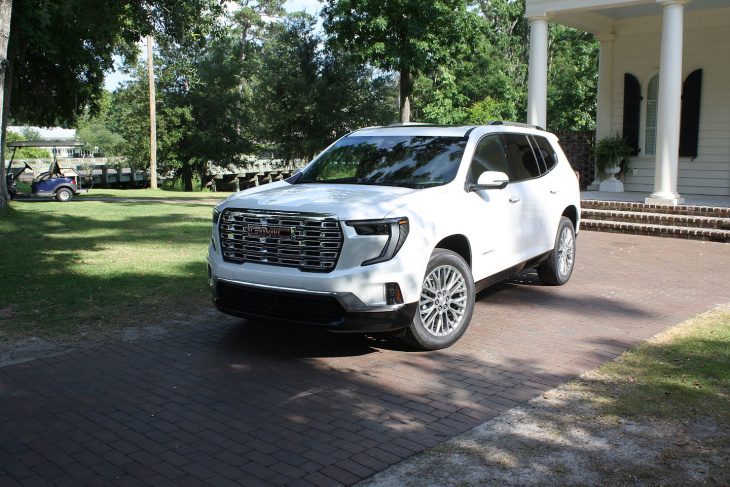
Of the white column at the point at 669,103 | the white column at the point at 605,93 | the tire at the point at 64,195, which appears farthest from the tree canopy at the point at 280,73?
the white column at the point at 669,103

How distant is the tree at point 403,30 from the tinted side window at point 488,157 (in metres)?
18.9

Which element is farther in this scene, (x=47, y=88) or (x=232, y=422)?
(x=47, y=88)

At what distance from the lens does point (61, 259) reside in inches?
395

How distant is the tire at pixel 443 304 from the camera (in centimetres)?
579

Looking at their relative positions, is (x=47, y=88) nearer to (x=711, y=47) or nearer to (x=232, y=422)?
(x=711, y=47)

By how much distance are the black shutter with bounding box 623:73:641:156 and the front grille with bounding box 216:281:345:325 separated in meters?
14.9

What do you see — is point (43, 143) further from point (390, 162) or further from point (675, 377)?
point (675, 377)

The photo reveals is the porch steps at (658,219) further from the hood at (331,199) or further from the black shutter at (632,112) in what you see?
the hood at (331,199)

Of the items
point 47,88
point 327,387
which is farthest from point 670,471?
point 47,88

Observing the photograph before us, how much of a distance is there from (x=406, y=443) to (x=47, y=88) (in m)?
24.5

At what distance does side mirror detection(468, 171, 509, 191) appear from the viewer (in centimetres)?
643

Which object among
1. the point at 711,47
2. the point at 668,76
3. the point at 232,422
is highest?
the point at 711,47

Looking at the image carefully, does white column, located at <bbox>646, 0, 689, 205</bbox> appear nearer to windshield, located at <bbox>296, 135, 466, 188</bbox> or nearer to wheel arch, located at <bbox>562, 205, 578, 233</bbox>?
wheel arch, located at <bbox>562, 205, 578, 233</bbox>

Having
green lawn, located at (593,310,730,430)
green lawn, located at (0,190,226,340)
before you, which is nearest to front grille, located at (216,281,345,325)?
green lawn, located at (0,190,226,340)
